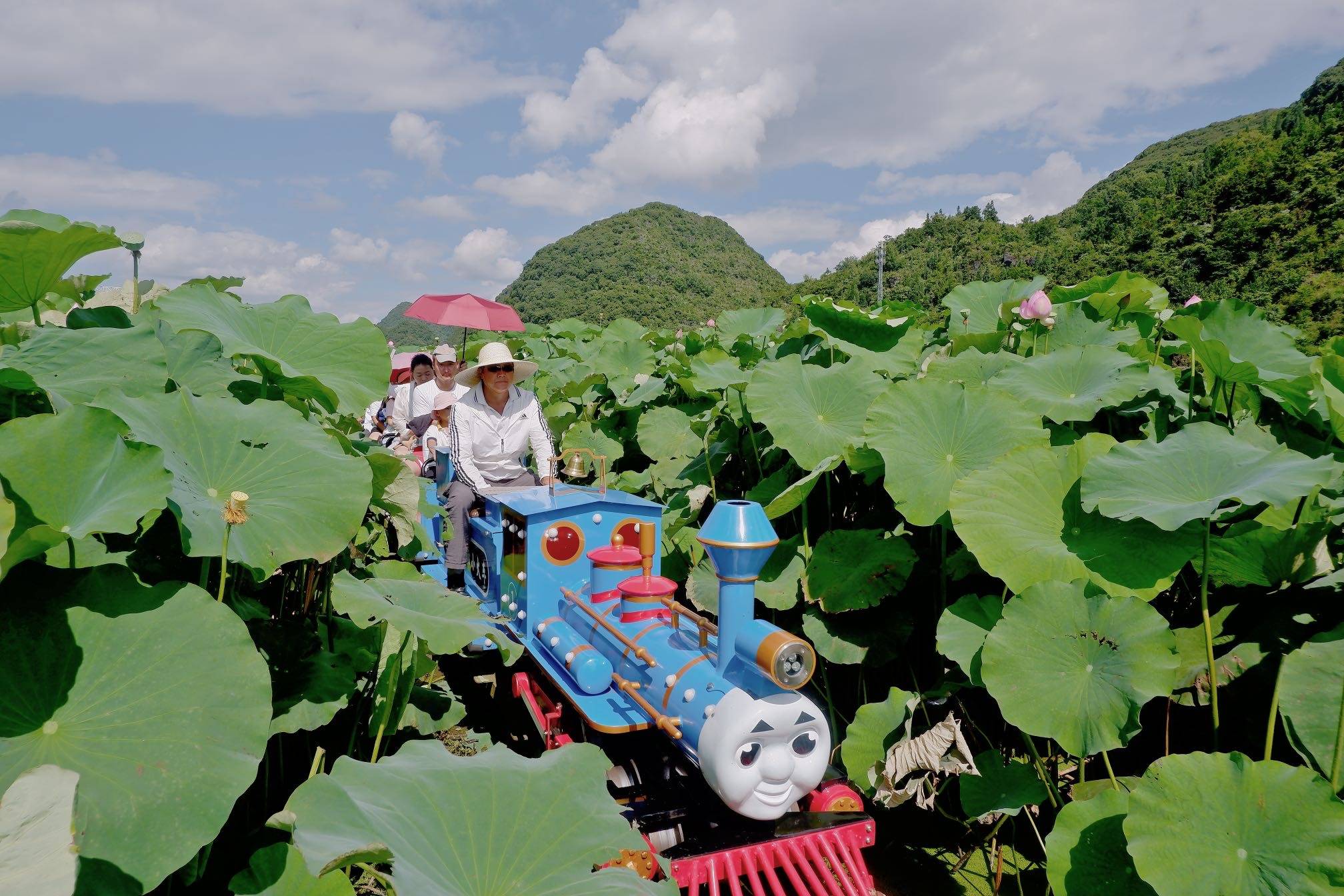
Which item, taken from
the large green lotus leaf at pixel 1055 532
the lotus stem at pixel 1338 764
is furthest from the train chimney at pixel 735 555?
the lotus stem at pixel 1338 764

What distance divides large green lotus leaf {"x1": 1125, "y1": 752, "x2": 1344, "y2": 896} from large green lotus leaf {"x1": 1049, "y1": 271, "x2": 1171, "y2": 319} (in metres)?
3.05

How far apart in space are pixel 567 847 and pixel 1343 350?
3.56 metres

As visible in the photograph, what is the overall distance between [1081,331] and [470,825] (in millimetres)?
4070

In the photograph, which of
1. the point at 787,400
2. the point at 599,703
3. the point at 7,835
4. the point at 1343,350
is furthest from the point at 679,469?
the point at 7,835

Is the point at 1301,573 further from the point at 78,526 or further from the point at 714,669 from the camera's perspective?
the point at 78,526

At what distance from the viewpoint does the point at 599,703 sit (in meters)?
3.12

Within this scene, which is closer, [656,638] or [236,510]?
[236,510]

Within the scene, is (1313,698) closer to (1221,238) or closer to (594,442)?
(594,442)

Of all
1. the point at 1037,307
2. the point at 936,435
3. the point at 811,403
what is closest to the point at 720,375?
the point at 811,403

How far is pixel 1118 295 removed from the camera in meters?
Answer: 4.39

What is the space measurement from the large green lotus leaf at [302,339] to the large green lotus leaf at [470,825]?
1.32 m

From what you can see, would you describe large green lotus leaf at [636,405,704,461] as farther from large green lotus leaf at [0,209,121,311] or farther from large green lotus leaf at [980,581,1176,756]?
large green lotus leaf at [0,209,121,311]

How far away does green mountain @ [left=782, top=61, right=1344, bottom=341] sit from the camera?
77.6 ft

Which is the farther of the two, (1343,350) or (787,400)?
(787,400)
